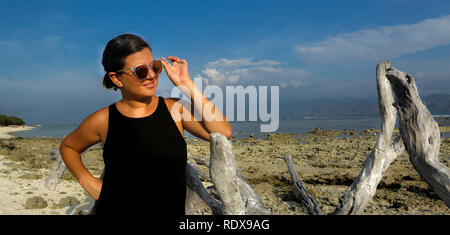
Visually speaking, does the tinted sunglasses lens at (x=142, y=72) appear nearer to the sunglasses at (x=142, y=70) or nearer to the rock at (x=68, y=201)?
the sunglasses at (x=142, y=70)

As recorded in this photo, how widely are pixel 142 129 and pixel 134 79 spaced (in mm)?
362

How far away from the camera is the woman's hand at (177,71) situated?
1900 millimetres

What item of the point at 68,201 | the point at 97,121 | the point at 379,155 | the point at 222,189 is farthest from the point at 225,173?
the point at 68,201

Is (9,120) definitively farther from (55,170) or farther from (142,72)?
(142,72)

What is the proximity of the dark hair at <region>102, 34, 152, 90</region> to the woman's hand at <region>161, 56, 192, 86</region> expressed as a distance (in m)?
A: 0.21

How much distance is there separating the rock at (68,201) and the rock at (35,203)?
11.7 inches

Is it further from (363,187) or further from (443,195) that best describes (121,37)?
(443,195)

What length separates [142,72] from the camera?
6.37ft

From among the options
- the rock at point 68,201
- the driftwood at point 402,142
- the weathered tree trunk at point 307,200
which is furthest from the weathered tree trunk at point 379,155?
the rock at point 68,201

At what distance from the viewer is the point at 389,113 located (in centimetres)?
308

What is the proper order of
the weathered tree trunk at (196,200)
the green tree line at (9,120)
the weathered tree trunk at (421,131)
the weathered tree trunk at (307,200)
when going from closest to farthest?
1. the weathered tree trunk at (196,200)
2. the weathered tree trunk at (421,131)
3. the weathered tree trunk at (307,200)
4. the green tree line at (9,120)
